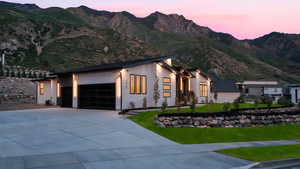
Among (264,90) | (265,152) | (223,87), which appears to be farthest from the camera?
(264,90)

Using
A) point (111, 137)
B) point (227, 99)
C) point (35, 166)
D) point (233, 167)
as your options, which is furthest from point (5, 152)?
point (227, 99)

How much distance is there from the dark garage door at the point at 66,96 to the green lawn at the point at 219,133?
12723 mm

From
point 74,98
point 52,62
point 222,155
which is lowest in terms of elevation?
point 222,155

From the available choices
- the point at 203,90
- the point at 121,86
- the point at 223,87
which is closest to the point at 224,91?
the point at 223,87

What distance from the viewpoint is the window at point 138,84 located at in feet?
74.2

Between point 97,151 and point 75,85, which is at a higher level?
point 75,85

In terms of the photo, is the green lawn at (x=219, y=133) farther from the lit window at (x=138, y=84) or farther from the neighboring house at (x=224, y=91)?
the neighboring house at (x=224, y=91)

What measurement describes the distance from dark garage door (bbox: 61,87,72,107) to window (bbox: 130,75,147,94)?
27.6 feet

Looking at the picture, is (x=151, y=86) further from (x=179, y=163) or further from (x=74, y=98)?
(x=179, y=163)

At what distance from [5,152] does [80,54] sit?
→ 61881mm

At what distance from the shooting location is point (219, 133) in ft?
45.1

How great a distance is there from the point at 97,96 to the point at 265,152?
1734 centimetres

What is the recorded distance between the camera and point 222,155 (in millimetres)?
8695

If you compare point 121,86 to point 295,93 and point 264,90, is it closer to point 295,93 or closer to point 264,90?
point 295,93
